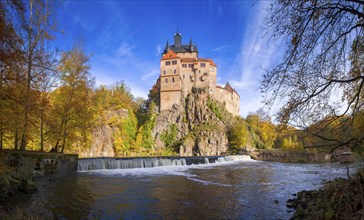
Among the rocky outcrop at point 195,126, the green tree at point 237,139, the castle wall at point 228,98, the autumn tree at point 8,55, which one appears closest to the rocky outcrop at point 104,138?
the rocky outcrop at point 195,126

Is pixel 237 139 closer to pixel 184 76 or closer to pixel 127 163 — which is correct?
pixel 184 76

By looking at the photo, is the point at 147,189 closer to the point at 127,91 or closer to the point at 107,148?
the point at 107,148

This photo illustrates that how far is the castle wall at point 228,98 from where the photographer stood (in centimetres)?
6668

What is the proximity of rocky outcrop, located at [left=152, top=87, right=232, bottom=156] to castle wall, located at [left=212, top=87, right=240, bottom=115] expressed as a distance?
402cm

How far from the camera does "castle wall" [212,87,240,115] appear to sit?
66.7 m

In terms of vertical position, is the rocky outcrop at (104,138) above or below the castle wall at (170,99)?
below

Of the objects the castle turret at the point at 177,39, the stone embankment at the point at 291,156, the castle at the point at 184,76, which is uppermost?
the castle turret at the point at 177,39

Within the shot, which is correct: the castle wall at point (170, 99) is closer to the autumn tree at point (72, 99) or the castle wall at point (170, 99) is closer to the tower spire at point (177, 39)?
the tower spire at point (177, 39)

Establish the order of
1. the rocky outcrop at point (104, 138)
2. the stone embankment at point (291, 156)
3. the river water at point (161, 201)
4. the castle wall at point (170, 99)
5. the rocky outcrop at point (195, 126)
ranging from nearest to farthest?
the river water at point (161, 201), the rocky outcrop at point (104, 138), the stone embankment at point (291, 156), the rocky outcrop at point (195, 126), the castle wall at point (170, 99)

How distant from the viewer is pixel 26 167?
1221 cm

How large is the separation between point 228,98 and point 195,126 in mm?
17179

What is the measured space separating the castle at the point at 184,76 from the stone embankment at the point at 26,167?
44.0m

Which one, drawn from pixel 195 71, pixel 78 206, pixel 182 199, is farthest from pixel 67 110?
pixel 195 71

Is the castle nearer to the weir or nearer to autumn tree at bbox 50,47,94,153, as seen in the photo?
the weir
